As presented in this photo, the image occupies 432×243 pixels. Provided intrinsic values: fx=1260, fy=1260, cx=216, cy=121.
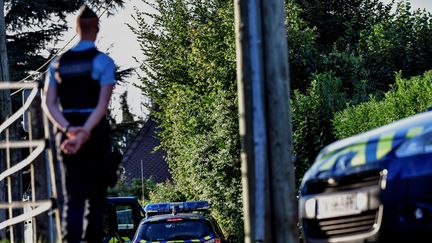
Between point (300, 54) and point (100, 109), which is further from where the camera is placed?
point (300, 54)

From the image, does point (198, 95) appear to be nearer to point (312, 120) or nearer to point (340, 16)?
point (312, 120)

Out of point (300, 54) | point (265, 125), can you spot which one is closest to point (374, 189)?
point (265, 125)

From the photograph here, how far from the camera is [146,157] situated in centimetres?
7138

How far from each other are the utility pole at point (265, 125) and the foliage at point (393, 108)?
1325cm

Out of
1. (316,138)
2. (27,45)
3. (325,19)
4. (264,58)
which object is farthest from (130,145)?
(264,58)

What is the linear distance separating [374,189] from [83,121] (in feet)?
6.10

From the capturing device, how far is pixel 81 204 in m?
7.79

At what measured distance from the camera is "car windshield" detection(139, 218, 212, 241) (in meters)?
19.7

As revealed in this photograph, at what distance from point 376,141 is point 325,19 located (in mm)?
35807

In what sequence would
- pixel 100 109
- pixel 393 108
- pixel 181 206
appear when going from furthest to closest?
pixel 181 206 < pixel 393 108 < pixel 100 109

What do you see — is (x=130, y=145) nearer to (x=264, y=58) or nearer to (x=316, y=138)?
(x=316, y=138)

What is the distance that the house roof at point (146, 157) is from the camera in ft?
230

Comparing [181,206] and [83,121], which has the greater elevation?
[83,121]

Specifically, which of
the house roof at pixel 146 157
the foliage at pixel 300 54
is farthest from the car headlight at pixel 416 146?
the house roof at pixel 146 157
